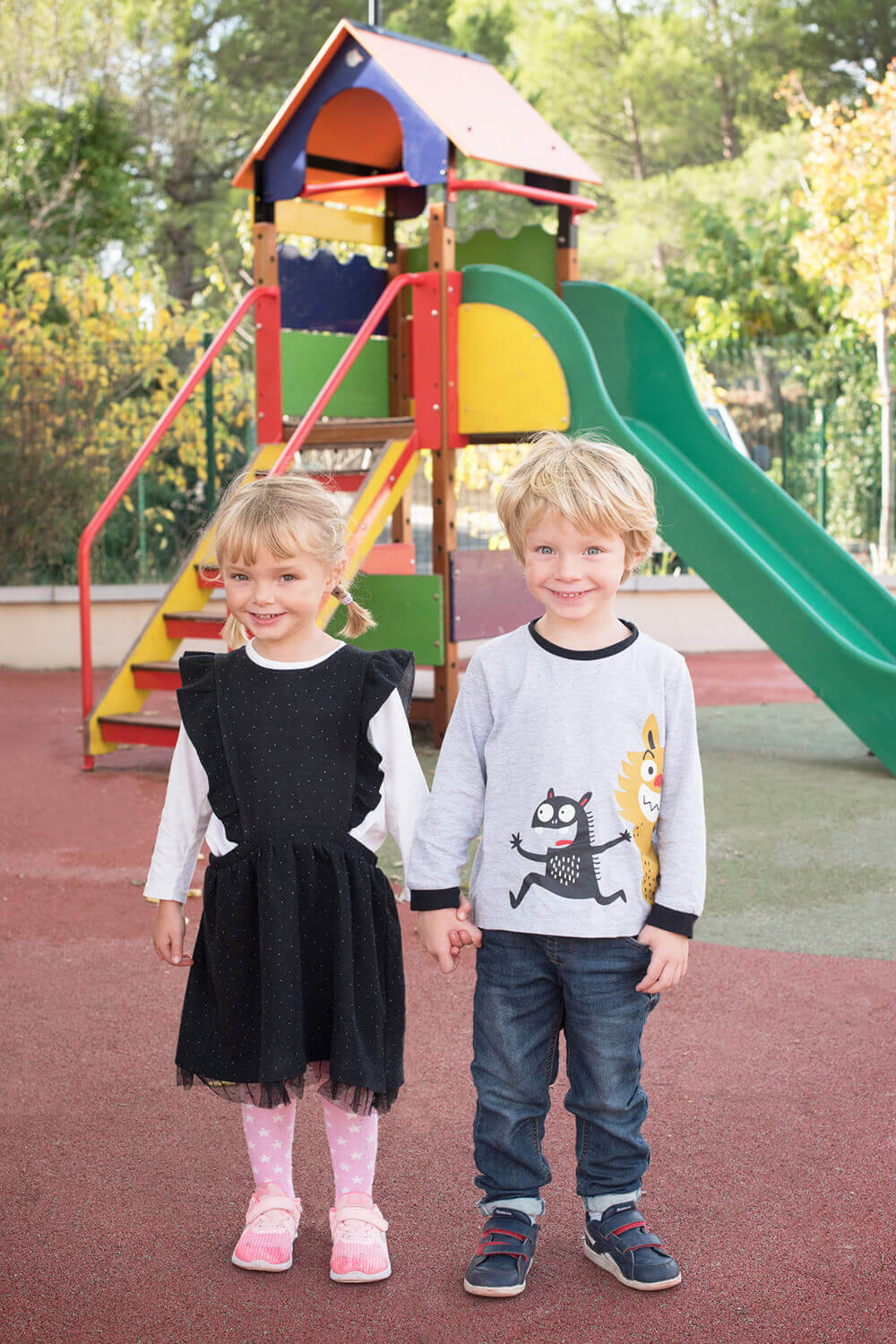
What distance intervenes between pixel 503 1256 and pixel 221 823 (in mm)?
830

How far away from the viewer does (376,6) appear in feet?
26.2

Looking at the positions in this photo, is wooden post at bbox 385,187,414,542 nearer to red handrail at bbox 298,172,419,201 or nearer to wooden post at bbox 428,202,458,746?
red handrail at bbox 298,172,419,201

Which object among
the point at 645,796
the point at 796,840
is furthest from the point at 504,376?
the point at 645,796

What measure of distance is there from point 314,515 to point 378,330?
19.7 feet

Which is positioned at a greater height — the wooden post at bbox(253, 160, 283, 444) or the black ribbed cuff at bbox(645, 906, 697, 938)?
the wooden post at bbox(253, 160, 283, 444)

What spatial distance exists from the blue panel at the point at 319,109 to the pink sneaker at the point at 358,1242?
5079 mm

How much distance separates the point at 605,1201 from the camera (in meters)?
2.28

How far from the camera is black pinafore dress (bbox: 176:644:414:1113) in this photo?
2.21m

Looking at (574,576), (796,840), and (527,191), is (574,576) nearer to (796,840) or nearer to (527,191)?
(796,840)

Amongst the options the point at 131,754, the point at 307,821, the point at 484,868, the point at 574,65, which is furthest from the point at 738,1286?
the point at 574,65

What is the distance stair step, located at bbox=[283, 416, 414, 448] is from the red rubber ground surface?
3.24m

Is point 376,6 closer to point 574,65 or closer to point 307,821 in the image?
point 307,821

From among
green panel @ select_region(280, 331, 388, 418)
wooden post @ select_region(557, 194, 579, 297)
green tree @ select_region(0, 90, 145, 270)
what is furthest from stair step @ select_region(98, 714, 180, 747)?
green tree @ select_region(0, 90, 145, 270)

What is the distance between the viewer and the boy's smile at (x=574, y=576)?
2180 mm
